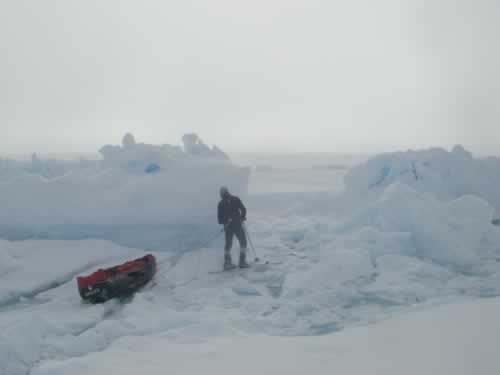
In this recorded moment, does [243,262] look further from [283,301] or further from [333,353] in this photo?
[333,353]

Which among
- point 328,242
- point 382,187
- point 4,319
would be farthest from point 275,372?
point 382,187

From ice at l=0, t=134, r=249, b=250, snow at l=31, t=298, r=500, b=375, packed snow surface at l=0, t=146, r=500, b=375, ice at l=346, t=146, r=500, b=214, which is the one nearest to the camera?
snow at l=31, t=298, r=500, b=375

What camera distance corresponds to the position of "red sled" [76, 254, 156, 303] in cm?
488

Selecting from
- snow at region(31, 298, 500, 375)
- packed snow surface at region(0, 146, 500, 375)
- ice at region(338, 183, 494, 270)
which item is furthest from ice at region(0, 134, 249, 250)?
snow at region(31, 298, 500, 375)

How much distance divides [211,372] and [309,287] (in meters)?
2.56

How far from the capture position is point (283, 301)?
15.6 ft

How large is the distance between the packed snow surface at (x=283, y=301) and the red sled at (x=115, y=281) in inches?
5.7

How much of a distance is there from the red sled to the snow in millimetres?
1524

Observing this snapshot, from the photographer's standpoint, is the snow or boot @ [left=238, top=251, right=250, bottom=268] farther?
boot @ [left=238, top=251, right=250, bottom=268]

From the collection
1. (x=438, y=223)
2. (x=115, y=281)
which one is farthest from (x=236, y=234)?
(x=438, y=223)

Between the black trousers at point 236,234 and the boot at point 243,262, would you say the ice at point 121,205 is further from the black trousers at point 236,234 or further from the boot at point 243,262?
the boot at point 243,262

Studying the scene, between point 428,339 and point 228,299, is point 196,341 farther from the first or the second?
point 428,339

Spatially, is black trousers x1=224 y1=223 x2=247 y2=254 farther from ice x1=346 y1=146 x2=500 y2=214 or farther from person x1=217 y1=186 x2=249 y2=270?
ice x1=346 y1=146 x2=500 y2=214

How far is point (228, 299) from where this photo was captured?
4934 mm
